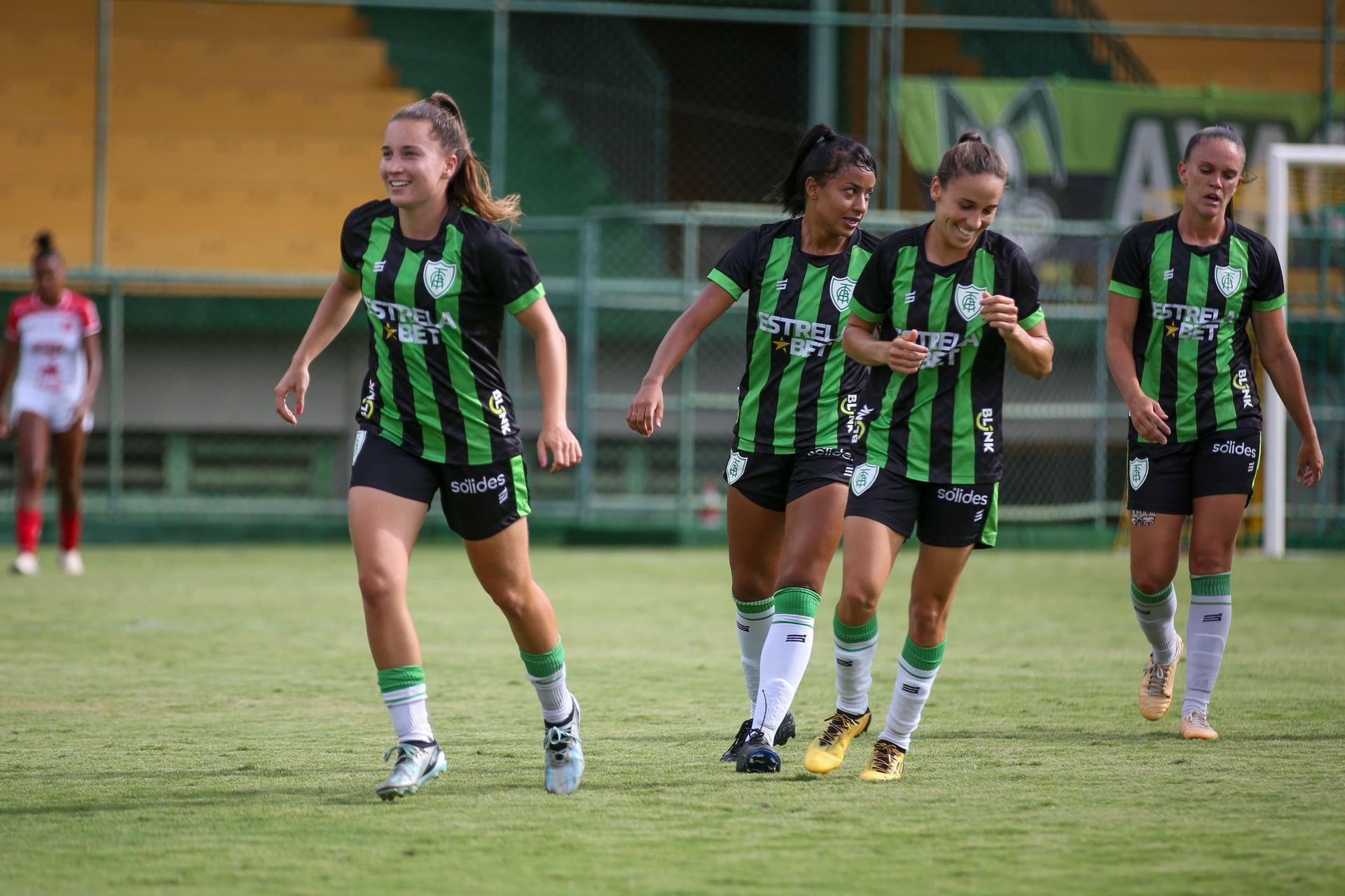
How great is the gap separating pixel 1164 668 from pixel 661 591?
536 centimetres

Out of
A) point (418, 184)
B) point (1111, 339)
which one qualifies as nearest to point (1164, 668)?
point (1111, 339)

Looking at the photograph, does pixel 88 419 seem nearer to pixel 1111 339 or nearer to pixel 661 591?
pixel 661 591

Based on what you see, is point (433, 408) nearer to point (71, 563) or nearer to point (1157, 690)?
point (1157, 690)

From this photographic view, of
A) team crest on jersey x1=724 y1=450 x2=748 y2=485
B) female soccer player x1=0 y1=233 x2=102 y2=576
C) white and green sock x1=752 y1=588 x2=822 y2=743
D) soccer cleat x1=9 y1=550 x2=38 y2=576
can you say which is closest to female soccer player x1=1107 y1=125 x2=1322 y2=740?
team crest on jersey x1=724 y1=450 x2=748 y2=485

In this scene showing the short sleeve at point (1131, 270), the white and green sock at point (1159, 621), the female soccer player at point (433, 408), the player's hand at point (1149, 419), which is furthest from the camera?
the white and green sock at point (1159, 621)

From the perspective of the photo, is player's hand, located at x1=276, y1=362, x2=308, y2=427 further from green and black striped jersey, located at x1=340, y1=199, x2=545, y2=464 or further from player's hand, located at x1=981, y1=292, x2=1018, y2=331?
player's hand, located at x1=981, y1=292, x2=1018, y2=331

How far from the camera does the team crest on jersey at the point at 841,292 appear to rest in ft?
17.2

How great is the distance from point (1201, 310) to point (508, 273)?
2.68 m

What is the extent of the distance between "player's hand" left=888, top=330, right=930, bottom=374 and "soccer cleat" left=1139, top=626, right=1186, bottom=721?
6.40 ft

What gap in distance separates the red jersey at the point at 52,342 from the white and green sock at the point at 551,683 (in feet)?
25.3

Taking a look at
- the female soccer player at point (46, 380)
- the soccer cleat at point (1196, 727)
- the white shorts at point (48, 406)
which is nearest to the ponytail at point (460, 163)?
the soccer cleat at point (1196, 727)

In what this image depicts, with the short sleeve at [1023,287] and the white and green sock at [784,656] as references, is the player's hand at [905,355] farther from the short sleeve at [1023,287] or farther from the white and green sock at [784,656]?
the white and green sock at [784,656]

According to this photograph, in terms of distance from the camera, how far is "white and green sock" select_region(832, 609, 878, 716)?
5.16 metres

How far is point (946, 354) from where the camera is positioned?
4.95 metres
